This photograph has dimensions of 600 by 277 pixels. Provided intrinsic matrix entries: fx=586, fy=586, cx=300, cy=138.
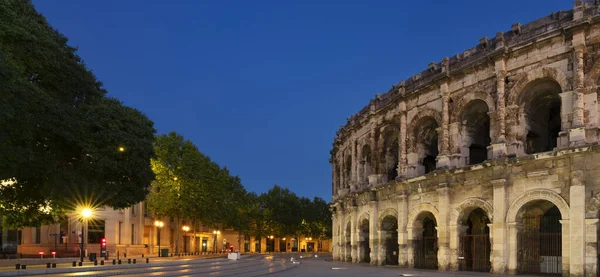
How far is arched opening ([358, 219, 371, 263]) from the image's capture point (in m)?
38.3

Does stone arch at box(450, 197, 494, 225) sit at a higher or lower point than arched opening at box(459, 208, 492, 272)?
higher

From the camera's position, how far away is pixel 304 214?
9381 centimetres

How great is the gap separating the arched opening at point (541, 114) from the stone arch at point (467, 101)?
4.79 feet

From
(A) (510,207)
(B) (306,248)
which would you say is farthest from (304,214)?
(A) (510,207)

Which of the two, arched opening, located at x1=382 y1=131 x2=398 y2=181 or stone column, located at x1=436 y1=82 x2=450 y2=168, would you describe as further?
arched opening, located at x1=382 y1=131 x2=398 y2=181

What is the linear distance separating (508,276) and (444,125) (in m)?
8.06

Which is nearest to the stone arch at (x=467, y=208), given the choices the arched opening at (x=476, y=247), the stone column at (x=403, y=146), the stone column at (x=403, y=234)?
the arched opening at (x=476, y=247)

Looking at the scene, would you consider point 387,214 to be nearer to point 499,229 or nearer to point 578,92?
point 499,229

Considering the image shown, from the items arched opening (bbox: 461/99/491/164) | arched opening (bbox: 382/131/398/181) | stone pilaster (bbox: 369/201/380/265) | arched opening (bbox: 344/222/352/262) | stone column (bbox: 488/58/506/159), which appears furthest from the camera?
arched opening (bbox: 344/222/352/262)

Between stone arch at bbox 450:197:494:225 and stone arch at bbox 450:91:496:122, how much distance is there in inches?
161

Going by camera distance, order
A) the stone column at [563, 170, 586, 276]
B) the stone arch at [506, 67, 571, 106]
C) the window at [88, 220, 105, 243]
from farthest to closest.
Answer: the window at [88, 220, 105, 243] < the stone arch at [506, 67, 571, 106] < the stone column at [563, 170, 586, 276]

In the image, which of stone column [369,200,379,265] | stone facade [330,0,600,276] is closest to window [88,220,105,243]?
stone facade [330,0,600,276]

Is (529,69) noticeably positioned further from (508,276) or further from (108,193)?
(108,193)

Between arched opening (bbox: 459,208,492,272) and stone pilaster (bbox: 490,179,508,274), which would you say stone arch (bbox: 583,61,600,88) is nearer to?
stone pilaster (bbox: 490,179,508,274)
